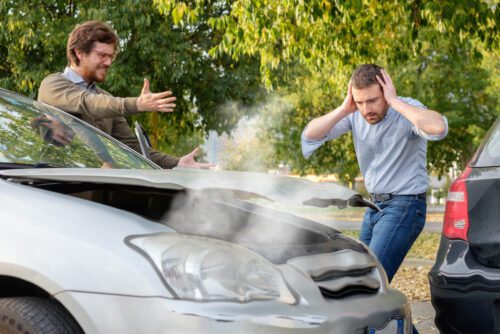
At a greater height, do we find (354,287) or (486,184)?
(486,184)

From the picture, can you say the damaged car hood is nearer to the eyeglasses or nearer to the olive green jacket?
the olive green jacket

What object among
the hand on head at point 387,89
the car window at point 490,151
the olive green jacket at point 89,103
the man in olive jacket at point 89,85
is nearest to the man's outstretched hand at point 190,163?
the man in olive jacket at point 89,85

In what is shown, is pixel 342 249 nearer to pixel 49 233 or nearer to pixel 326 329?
pixel 326 329

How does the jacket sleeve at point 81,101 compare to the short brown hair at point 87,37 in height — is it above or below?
below

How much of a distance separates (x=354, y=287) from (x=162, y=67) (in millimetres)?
13620

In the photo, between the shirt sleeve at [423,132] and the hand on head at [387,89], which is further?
the hand on head at [387,89]

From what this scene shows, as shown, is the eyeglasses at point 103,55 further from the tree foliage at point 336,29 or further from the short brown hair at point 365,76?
the tree foliage at point 336,29

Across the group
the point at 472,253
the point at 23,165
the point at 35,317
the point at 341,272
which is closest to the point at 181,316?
the point at 35,317

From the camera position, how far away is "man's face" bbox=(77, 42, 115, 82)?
4.70 metres

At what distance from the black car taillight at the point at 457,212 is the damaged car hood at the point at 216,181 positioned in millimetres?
904

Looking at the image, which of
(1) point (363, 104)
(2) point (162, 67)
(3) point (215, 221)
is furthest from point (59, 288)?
(2) point (162, 67)

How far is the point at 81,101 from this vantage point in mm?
4504

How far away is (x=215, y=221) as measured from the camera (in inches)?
122

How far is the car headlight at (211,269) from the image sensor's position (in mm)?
2496
